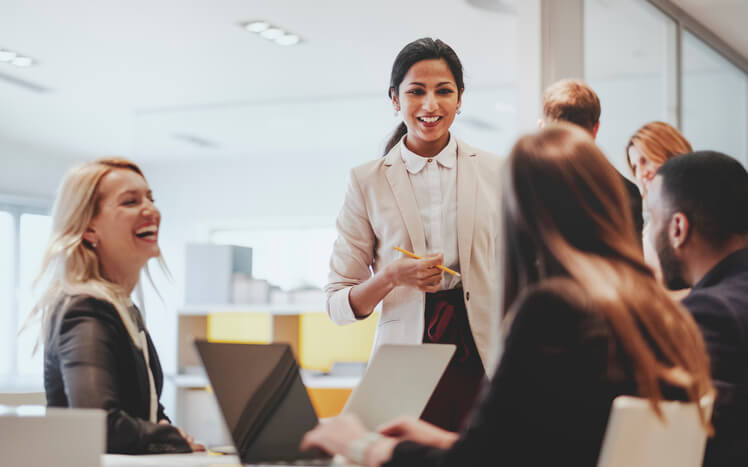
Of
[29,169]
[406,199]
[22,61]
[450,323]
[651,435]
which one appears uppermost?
[22,61]

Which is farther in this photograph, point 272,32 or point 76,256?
point 272,32

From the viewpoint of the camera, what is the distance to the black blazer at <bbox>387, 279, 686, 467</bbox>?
3.63ft

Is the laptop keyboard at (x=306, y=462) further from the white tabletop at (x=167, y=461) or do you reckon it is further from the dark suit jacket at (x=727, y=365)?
the dark suit jacket at (x=727, y=365)

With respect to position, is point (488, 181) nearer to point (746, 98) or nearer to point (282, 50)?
point (282, 50)

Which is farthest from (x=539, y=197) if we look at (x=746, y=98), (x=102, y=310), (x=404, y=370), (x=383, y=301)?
(x=746, y=98)

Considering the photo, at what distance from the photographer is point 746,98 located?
6453 mm

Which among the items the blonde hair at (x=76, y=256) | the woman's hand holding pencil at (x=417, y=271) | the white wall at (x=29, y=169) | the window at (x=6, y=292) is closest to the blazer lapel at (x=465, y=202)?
the woman's hand holding pencil at (x=417, y=271)

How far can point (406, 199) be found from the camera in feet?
7.14

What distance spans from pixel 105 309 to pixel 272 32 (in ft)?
13.3

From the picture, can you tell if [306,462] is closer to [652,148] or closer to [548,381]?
[548,381]

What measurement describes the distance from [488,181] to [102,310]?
1058mm

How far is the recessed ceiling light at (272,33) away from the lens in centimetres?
539

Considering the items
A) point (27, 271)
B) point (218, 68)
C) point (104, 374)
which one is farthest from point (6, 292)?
point (104, 374)

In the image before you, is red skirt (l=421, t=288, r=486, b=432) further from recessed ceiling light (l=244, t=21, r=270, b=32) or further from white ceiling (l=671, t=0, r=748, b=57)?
white ceiling (l=671, t=0, r=748, b=57)
